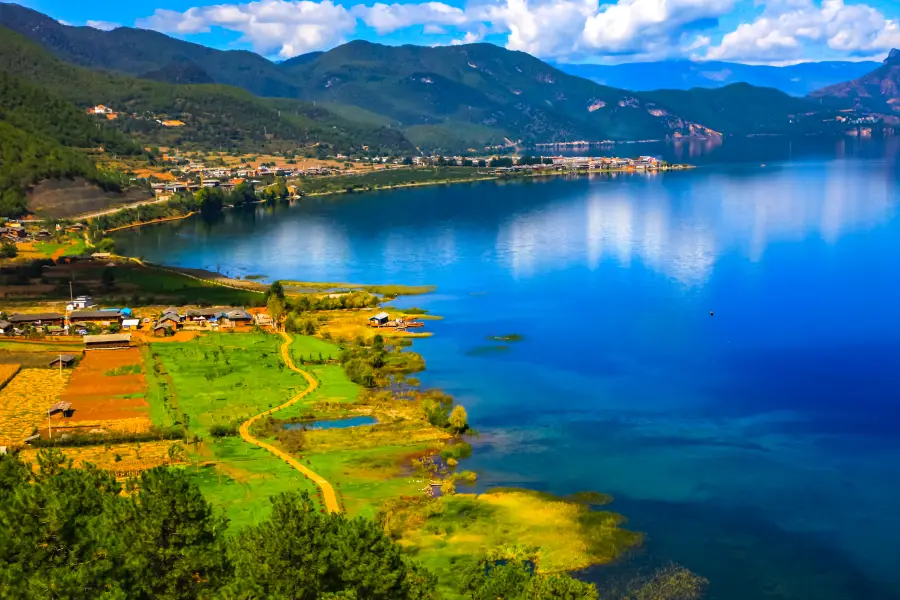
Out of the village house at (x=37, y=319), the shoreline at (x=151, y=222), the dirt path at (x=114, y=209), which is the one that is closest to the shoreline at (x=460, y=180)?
the shoreline at (x=151, y=222)

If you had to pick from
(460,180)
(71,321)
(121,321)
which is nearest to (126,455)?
(121,321)

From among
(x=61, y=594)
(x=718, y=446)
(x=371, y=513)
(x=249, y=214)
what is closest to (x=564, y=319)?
(x=718, y=446)

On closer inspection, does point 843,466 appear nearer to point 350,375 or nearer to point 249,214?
point 350,375

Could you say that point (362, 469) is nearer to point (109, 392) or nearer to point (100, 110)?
point (109, 392)

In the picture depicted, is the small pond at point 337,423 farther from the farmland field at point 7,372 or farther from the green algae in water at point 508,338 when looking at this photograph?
the green algae in water at point 508,338

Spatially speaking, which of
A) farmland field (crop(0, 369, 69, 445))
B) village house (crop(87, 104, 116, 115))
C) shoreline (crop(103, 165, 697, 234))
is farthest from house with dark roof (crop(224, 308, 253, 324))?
village house (crop(87, 104, 116, 115))

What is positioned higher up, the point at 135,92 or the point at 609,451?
the point at 135,92
